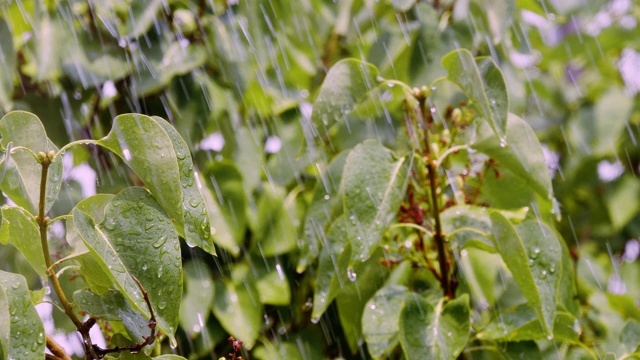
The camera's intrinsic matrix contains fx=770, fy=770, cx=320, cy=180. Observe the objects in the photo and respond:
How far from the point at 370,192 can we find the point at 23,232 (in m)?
0.44

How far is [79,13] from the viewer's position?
1.67 meters

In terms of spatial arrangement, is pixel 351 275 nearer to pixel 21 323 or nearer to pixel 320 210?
pixel 320 210

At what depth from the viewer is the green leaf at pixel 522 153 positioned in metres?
1.12

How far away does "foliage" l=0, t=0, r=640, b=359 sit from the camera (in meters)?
0.82

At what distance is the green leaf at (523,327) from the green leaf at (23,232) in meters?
0.64

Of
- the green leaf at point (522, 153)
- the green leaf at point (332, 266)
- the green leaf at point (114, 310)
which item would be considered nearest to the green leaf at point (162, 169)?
the green leaf at point (114, 310)

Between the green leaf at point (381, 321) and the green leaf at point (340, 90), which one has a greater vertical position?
the green leaf at point (340, 90)

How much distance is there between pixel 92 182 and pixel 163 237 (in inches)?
34.4

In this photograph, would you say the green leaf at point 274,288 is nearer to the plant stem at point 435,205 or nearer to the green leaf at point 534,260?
the plant stem at point 435,205

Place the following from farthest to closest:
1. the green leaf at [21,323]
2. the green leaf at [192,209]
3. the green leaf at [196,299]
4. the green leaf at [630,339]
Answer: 1. the green leaf at [196,299]
2. the green leaf at [630,339]
3. the green leaf at [192,209]
4. the green leaf at [21,323]

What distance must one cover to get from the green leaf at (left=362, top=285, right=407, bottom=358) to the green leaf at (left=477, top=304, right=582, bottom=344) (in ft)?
0.42

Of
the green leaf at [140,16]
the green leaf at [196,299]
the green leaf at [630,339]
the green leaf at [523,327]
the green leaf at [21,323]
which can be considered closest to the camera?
the green leaf at [21,323]

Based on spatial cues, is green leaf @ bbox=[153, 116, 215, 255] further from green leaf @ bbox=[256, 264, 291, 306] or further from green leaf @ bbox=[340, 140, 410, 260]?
green leaf @ bbox=[256, 264, 291, 306]

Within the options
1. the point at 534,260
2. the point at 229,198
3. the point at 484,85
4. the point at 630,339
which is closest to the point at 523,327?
the point at 534,260
